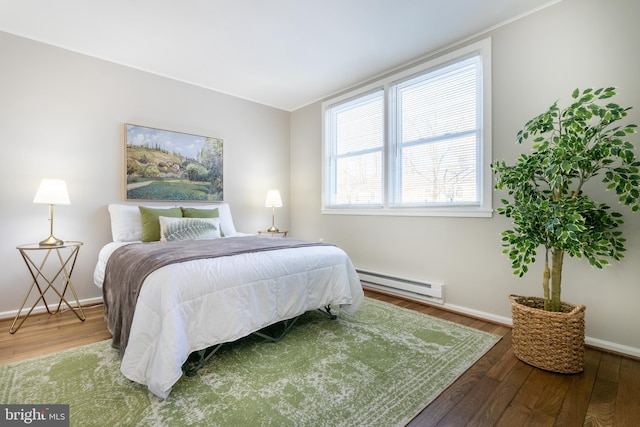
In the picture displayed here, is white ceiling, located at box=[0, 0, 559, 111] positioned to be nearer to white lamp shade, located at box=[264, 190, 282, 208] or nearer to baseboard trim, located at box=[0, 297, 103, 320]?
white lamp shade, located at box=[264, 190, 282, 208]

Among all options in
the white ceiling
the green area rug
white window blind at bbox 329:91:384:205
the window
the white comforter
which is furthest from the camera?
white window blind at bbox 329:91:384:205

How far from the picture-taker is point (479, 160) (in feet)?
8.91

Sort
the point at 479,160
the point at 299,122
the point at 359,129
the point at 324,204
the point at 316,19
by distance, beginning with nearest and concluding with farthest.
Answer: the point at 316,19
the point at 479,160
the point at 359,129
the point at 324,204
the point at 299,122

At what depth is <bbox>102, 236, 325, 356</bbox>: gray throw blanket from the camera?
174 centimetres

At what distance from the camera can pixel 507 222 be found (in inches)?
99.0

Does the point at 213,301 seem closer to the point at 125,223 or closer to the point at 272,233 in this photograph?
the point at 125,223

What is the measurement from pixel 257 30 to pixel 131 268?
7.26ft

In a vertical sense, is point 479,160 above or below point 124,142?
below

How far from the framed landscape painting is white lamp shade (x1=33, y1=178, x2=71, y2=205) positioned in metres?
0.71

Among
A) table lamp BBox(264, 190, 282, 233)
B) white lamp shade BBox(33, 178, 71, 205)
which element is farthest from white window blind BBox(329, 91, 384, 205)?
white lamp shade BBox(33, 178, 71, 205)

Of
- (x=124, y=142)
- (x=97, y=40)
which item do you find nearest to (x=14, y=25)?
(x=97, y=40)

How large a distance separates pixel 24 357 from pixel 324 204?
3232mm

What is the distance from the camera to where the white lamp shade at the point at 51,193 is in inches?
96.8

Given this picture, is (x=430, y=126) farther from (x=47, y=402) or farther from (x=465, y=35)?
(x=47, y=402)
